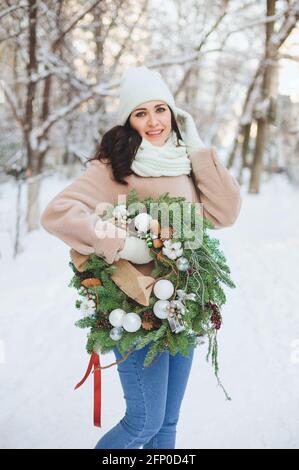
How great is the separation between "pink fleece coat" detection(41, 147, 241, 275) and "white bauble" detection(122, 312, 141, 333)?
20cm

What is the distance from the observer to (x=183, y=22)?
7.68 meters

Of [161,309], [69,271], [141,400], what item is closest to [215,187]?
[161,309]

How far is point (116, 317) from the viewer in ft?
5.38

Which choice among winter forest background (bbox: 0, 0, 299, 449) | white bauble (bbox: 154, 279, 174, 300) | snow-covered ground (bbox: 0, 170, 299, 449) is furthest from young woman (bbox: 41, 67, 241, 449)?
snow-covered ground (bbox: 0, 170, 299, 449)

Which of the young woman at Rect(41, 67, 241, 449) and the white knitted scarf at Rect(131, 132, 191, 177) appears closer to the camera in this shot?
the young woman at Rect(41, 67, 241, 449)

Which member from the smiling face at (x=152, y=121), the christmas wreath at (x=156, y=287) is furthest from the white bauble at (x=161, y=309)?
the smiling face at (x=152, y=121)

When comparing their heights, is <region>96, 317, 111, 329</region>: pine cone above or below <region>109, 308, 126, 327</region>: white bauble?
below

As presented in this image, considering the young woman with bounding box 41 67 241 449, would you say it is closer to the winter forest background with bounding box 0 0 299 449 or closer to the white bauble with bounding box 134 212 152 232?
the white bauble with bounding box 134 212 152 232

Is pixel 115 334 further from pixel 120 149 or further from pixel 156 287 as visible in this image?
A: pixel 120 149

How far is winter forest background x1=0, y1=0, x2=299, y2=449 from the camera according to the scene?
2764mm

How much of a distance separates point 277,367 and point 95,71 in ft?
19.7

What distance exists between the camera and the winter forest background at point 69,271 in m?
2.76
